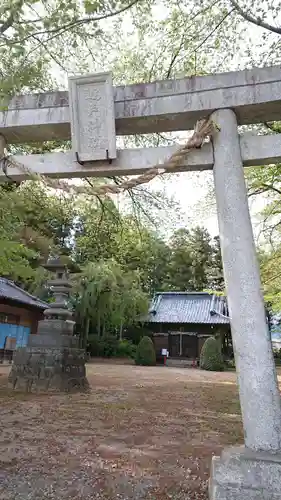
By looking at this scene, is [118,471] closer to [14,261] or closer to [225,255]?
[225,255]

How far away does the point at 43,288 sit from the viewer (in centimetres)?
2508

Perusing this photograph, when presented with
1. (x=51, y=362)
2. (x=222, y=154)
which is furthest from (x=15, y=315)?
(x=222, y=154)

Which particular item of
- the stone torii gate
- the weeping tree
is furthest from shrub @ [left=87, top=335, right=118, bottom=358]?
the stone torii gate

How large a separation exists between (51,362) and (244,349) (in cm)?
674

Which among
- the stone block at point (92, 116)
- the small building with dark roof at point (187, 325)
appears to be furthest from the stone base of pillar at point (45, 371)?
the small building with dark roof at point (187, 325)

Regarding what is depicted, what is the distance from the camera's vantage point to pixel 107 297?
931 inches

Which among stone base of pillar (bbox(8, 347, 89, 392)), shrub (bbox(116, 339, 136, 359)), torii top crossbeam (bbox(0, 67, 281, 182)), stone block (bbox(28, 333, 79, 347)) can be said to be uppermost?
torii top crossbeam (bbox(0, 67, 281, 182))

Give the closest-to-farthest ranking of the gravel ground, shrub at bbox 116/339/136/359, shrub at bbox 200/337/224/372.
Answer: the gravel ground < shrub at bbox 200/337/224/372 < shrub at bbox 116/339/136/359

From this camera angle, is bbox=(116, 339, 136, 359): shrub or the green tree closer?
bbox=(116, 339, 136, 359): shrub

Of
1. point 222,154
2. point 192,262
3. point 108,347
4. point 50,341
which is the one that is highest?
point 192,262

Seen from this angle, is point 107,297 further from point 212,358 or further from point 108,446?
point 108,446

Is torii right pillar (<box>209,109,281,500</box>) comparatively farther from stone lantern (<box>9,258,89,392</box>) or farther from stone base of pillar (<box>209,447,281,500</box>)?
stone lantern (<box>9,258,89,392</box>)

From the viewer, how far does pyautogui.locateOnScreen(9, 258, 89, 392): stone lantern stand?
8.57 meters

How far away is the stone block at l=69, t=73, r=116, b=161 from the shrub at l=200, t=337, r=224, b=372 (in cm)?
1891
